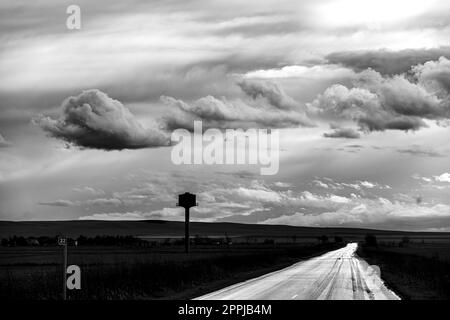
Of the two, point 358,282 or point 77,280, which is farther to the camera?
point 358,282

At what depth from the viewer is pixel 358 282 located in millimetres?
39250
